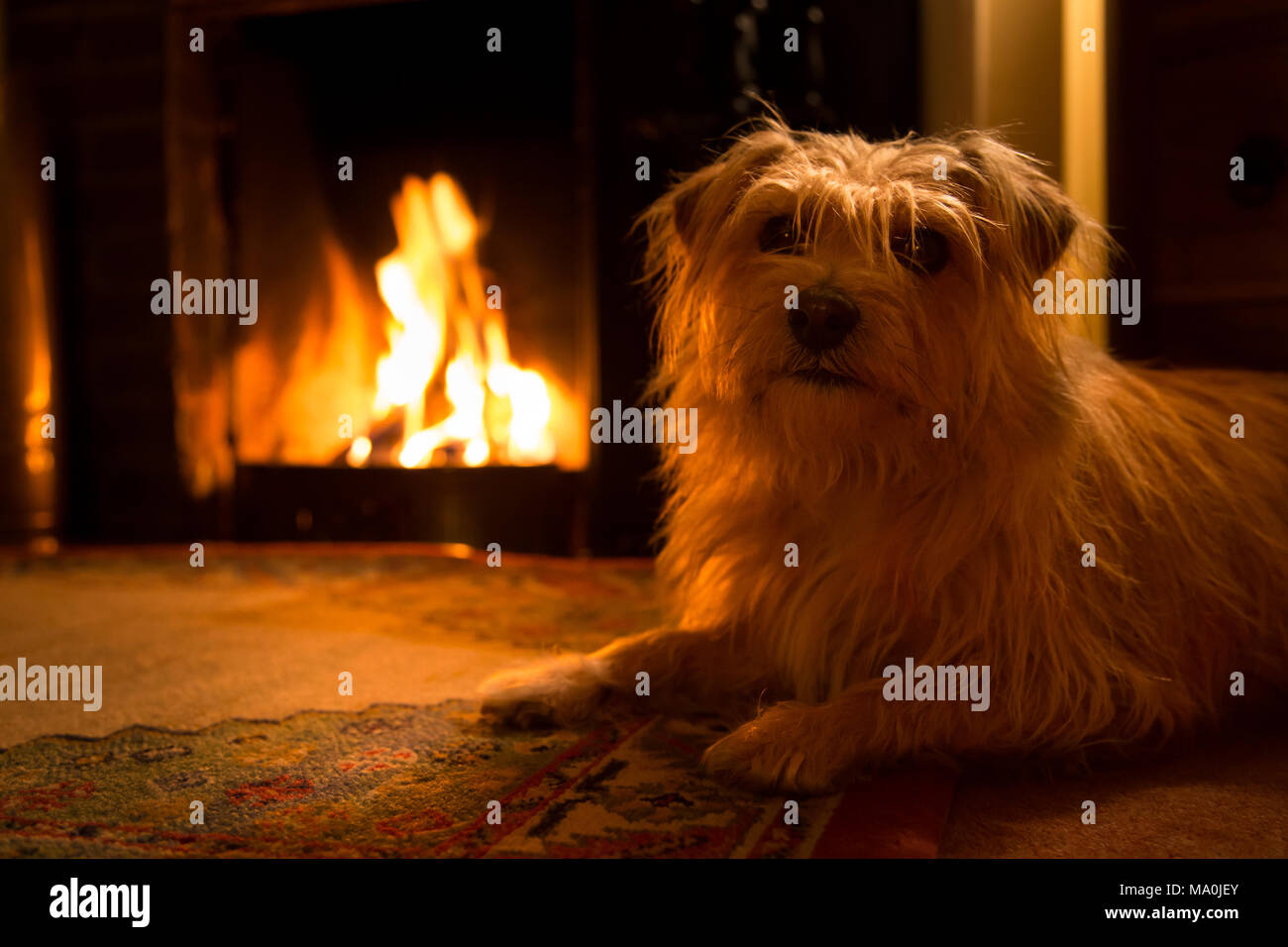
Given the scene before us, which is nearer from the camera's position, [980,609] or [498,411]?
[980,609]

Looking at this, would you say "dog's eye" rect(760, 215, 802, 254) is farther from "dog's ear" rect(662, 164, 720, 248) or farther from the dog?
"dog's ear" rect(662, 164, 720, 248)

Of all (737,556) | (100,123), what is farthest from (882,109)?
(100,123)

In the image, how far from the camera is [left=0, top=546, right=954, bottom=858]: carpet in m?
1.08

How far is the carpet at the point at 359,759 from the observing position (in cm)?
108

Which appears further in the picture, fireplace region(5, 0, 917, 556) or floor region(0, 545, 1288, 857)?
fireplace region(5, 0, 917, 556)

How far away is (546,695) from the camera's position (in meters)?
1.49

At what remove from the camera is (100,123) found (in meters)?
3.39

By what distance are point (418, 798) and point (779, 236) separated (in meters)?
0.95

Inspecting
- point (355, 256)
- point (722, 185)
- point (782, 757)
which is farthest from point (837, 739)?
point (355, 256)

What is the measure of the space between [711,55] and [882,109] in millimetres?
505

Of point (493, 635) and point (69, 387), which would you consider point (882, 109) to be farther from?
Answer: point (69, 387)

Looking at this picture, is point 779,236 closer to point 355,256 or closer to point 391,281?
point 391,281

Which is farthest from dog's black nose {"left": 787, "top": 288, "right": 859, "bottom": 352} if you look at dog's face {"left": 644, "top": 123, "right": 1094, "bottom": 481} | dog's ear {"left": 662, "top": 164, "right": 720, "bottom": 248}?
dog's ear {"left": 662, "top": 164, "right": 720, "bottom": 248}

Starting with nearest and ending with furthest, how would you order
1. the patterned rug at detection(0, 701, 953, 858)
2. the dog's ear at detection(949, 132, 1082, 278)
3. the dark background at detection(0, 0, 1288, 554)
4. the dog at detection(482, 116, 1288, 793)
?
the patterned rug at detection(0, 701, 953, 858) < the dog at detection(482, 116, 1288, 793) < the dog's ear at detection(949, 132, 1082, 278) < the dark background at detection(0, 0, 1288, 554)
